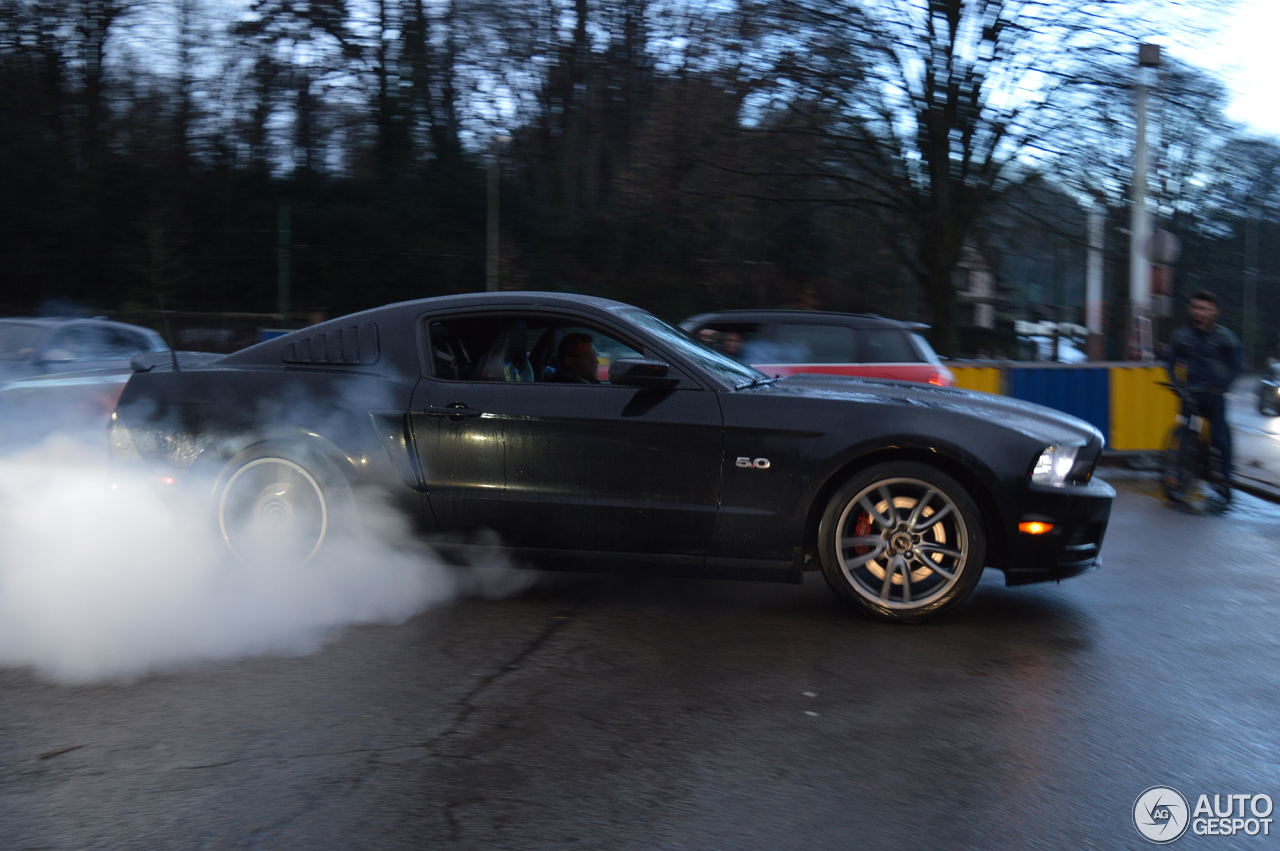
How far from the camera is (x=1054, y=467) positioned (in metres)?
5.03

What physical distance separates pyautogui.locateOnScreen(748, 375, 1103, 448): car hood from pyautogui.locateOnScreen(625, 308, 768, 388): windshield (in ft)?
0.51

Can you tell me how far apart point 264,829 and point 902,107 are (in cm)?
1399

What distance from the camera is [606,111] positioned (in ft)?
74.6

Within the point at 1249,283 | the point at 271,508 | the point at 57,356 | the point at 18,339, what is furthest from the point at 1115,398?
the point at 1249,283

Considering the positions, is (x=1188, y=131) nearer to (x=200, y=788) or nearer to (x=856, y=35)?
(x=856, y=35)

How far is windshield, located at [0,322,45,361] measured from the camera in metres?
9.86

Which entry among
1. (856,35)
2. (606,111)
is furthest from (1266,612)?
(606,111)

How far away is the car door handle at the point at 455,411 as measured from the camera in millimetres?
5312

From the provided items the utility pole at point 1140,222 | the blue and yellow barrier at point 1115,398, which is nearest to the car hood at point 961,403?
the blue and yellow barrier at point 1115,398

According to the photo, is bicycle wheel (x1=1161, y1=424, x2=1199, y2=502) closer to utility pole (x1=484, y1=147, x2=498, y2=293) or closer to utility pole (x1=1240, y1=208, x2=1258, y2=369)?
utility pole (x1=484, y1=147, x2=498, y2=293)

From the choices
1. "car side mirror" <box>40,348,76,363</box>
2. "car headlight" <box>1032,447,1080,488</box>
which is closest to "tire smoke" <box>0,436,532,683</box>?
"car headlight" <box>1032,447,1080,488</box>

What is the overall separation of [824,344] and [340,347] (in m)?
5.53

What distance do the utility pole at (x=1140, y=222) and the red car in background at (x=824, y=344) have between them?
5514mm

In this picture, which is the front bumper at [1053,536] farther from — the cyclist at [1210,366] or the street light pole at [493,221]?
the street light pole at [493,221]
